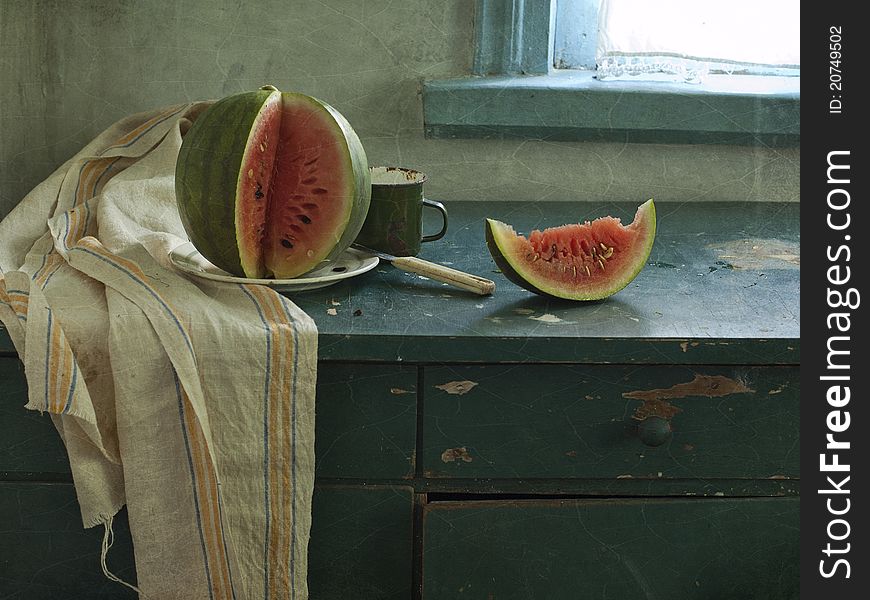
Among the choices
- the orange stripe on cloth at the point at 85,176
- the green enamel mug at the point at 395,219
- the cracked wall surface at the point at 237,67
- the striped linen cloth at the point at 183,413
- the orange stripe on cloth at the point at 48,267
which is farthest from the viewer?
the cracked wall surface at the point at 237,67

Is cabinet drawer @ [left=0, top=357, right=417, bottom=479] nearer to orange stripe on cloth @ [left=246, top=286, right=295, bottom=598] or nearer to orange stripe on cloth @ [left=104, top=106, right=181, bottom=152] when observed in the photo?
orange stripe on cloth @ [left=246, top=286, right=295, bottom=598]

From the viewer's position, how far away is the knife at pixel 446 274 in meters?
1.07

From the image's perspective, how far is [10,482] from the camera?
1017 millimetres

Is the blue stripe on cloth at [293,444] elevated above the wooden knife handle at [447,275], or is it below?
below

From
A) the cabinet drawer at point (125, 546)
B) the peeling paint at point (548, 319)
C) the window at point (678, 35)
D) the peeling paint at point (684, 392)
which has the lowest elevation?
the cabinet drawer at point (125, 546)

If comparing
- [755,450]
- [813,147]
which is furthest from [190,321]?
[813,147]

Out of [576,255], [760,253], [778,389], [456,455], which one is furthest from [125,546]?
[760,253]

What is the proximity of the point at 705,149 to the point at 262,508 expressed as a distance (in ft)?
3.03

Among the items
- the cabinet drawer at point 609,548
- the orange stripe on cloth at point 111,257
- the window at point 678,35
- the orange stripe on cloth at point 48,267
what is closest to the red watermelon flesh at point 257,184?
the orange stripe on cloth at point 111,257

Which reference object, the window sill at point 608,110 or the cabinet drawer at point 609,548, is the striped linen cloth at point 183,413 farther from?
the window sill at point 608,110

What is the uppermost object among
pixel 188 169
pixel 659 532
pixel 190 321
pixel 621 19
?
pixel 621 19

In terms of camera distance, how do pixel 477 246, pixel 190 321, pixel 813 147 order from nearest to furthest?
pixel 190 321, pixel 813 147, pixel 477 246

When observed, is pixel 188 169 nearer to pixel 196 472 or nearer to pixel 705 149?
pixel 196 472

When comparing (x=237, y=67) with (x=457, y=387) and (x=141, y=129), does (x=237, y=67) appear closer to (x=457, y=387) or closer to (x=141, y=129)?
(x=141, y=129)
